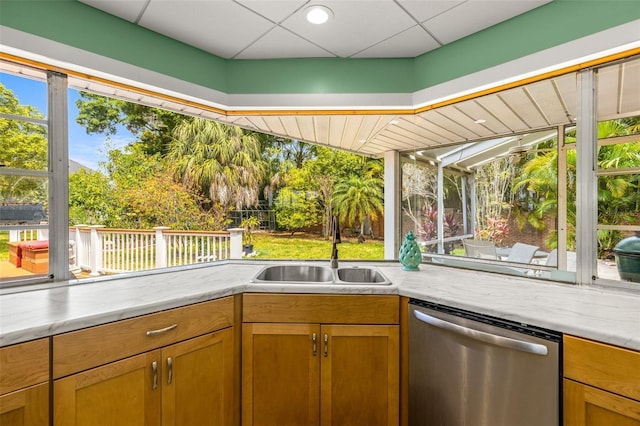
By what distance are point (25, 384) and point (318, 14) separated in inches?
77.1

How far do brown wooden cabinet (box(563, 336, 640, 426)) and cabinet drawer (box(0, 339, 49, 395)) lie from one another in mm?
1807

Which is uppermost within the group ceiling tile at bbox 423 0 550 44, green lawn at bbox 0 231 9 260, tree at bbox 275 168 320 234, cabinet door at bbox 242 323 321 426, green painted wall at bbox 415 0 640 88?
ceiling tile at bbox 423 0 550 44

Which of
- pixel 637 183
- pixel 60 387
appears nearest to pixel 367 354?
pixel 60 387

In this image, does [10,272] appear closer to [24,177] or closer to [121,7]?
[24,177]

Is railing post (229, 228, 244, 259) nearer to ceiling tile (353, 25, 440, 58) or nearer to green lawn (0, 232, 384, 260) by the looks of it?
green lawn (0, 232, 384, 260)

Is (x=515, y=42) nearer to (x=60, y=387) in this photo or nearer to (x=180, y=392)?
(x=180, y=392)

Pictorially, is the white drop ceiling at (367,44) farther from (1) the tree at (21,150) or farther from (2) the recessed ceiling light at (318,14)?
(1) the tree at (21,150)

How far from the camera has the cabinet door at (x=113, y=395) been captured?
1033 millimetres

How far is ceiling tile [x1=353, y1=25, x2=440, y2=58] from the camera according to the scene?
174cm

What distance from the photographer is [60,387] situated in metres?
1.02

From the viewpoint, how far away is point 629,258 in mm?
1442

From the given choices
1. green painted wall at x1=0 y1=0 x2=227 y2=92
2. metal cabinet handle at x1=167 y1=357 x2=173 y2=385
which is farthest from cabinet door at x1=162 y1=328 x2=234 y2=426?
green painted wall at x1=0 y1=0 x2=227 y2=92

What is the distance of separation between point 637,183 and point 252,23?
2150 mm

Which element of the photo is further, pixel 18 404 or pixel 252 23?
pixel 252 23
